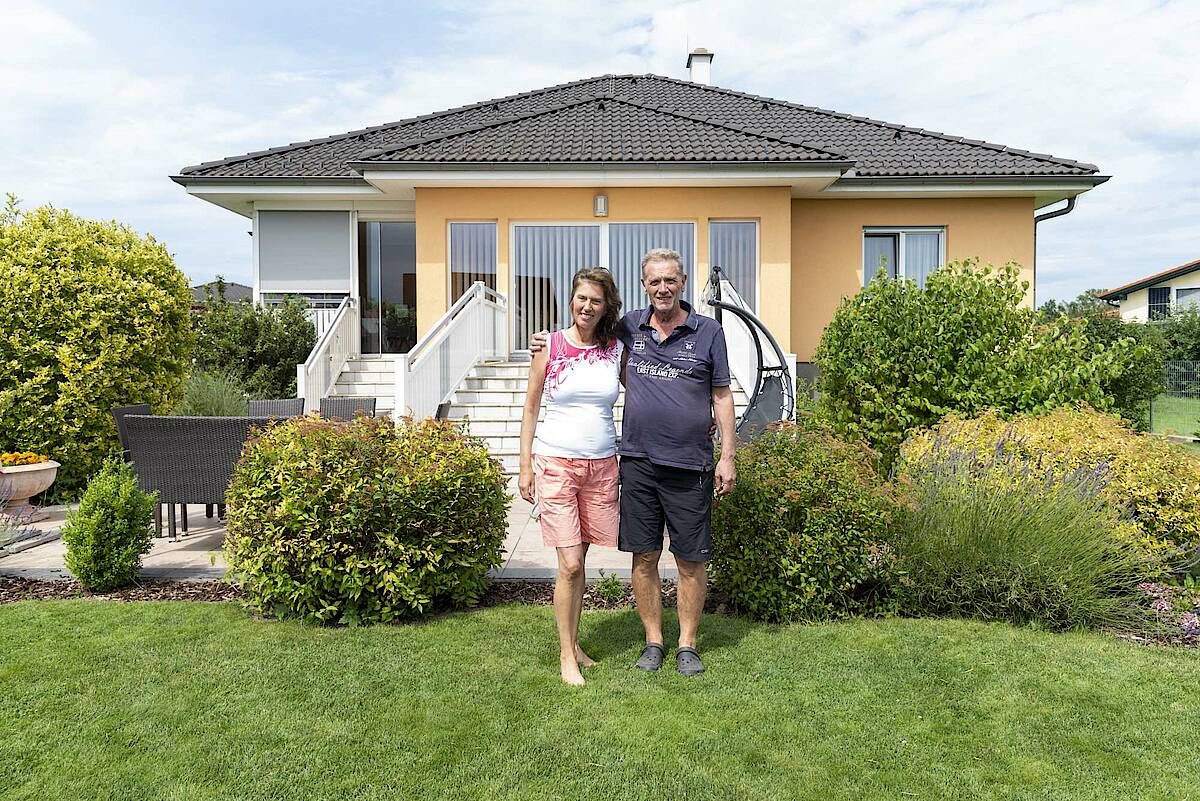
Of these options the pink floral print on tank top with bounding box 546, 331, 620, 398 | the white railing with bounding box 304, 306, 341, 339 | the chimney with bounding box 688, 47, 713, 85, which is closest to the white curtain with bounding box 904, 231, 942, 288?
the chimney with bounding box 688, 47, 713, 85

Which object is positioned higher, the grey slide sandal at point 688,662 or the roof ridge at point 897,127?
the roof ridge at point 897,127

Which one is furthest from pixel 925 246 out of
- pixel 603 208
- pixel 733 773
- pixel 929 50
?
pixel 733 773

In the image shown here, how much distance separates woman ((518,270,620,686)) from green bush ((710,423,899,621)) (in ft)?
3.08

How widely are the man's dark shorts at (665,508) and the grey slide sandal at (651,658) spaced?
1.52 ft

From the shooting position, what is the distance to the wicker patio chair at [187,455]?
578cm

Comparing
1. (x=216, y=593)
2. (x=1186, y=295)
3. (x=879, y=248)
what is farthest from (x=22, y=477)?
(x=1186, y=295)

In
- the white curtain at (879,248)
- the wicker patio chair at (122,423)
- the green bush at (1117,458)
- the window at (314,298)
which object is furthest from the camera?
the window at (314,298)

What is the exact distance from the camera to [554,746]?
9.48 ft

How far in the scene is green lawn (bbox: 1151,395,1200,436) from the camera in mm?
16312

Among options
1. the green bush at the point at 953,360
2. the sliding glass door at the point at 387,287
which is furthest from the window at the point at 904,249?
the sliding glass door at the point at 387,287

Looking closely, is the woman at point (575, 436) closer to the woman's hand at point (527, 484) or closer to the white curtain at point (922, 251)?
the woman's hand at point (527, 484)

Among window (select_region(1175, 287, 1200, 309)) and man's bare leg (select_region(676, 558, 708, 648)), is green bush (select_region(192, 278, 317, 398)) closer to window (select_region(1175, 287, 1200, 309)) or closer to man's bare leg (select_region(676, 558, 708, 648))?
man's bare leg (select_region(676, 558, 708, 648))

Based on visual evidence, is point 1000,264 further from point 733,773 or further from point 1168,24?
point 733,773

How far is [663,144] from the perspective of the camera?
11.3 metres
